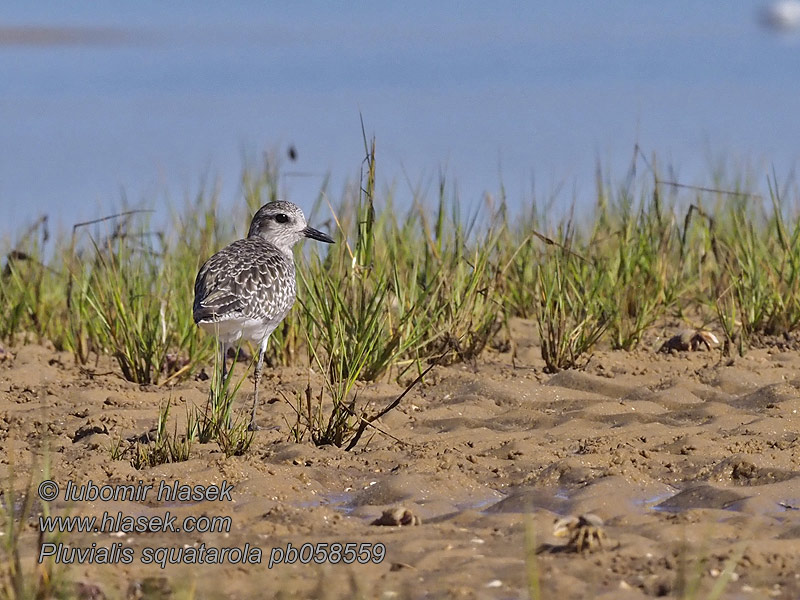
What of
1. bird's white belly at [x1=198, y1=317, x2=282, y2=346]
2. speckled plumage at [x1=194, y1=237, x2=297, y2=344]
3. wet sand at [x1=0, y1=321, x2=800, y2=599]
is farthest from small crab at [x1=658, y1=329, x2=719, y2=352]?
bird's white belly at [x1=198, y1=317, x2=282, y2=346]

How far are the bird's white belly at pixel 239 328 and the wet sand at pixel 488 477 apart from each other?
0.39 meters

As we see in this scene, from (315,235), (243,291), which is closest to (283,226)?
(315,235)

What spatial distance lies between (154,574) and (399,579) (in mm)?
785

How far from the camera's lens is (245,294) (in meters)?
6.15

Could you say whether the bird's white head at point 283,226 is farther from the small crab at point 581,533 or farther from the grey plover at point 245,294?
the small crab at point 581,533

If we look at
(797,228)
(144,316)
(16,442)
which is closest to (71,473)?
(16,442)

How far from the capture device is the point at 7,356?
742cm

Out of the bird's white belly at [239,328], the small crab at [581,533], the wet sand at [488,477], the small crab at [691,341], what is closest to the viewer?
the wet sand at [488,477]

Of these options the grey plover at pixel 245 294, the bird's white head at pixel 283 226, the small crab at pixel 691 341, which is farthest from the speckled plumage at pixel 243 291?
the small crab at pixel 691 341

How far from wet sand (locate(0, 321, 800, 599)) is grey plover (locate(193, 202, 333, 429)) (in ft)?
1.43

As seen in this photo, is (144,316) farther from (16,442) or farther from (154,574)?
(154,574)

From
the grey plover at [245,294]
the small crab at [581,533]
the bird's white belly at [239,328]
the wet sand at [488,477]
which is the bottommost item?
the wet sand at [488,477]

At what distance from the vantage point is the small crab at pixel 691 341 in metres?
7.10

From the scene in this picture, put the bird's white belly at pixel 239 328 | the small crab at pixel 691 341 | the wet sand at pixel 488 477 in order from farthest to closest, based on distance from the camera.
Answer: the small crab at pixel 691 341, the bird's white belly at pixel 239 328, the wet sand at pixel 488 477
